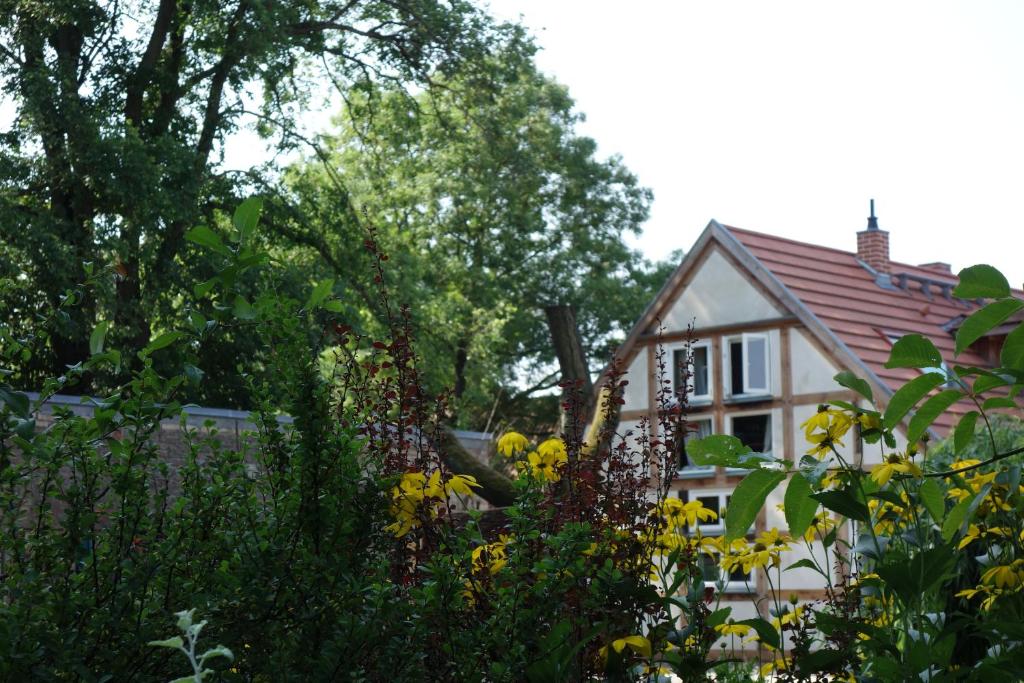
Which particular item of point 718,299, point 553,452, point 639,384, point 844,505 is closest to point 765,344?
point 718,299

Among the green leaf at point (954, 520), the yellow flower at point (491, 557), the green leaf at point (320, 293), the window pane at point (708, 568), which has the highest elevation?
the green leaf at point (320, 293)

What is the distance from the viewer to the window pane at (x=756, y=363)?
71.5 ft

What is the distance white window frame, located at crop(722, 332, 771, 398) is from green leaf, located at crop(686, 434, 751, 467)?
65.9 ft

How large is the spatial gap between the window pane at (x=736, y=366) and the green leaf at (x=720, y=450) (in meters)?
20.6

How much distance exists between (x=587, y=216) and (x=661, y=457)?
30271 millimetres

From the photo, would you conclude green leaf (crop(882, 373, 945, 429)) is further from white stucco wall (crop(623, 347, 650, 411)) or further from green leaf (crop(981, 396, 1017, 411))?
white stucco wall (crop(623, 347, 650, 411))

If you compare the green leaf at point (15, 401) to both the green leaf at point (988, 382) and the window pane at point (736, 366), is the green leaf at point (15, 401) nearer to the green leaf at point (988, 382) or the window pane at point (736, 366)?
the green leaf at point (988, 382)

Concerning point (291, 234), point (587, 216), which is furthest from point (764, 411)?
point (587, 216)

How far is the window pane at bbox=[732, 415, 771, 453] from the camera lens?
71.7ft

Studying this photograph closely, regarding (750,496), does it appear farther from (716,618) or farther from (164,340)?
(716,618)

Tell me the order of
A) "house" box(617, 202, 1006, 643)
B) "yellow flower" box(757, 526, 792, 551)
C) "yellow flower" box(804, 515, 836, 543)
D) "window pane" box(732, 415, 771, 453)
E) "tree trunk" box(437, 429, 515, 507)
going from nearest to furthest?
"yellow flower" box(804, 515, 836, 543), "yellow flower" box(757, 526, 792, 551), "tree trunk" box(437, 429, 515, 507), "house" box(617, 202, 1006, 643), "window pane" box(732, 415, 771, 453)

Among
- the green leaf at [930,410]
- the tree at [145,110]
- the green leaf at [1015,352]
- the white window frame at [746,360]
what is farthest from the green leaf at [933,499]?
the white window frame at [746,360]

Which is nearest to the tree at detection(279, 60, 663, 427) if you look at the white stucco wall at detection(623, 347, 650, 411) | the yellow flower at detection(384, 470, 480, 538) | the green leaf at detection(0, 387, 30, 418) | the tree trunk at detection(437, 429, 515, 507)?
the white stucco wall at detection(623, 347, 650, 411)

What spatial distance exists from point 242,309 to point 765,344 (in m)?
20.2
